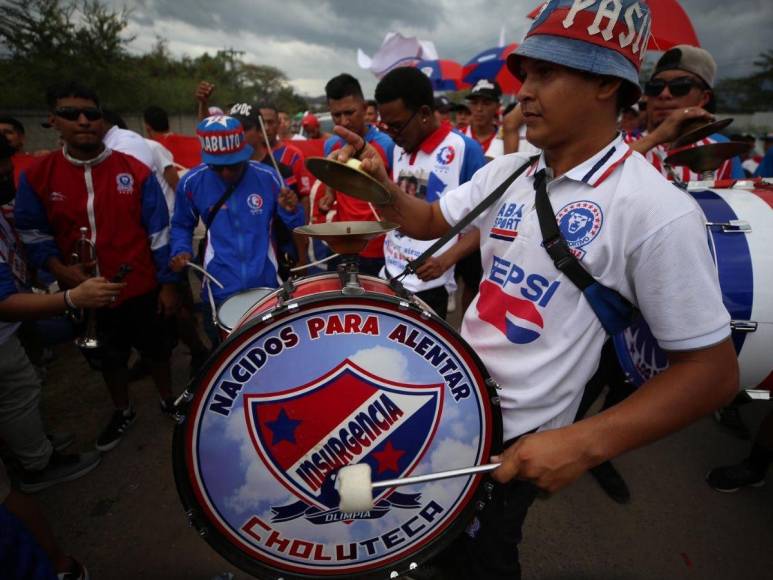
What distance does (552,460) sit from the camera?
999mm

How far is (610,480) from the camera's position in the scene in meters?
2.70

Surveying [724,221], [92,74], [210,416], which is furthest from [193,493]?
[92,74]

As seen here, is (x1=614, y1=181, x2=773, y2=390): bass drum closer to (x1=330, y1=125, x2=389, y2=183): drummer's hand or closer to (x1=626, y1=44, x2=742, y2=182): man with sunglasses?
(x1=626, y1=44, x2=742, y2=182): man with sunglasses

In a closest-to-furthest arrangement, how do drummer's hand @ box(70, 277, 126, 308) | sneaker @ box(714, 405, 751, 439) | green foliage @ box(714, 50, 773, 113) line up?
drummer's hand @ box(70, 277, 126, 308), sneaker @ box(714, 405, 751, 439), green foliage @ box(714, 50, 773, 113)

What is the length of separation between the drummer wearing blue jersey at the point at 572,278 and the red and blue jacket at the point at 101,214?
2187 millimetres

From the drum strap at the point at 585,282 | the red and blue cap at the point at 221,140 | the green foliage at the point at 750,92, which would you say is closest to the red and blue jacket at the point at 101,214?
the red and blue cap at the point at 221,140

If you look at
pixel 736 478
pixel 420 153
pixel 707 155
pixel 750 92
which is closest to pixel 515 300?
pixel 707 155

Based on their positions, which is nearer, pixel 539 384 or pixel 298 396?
pixel 298 396

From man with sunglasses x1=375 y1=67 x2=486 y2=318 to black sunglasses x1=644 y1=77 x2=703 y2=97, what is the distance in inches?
44.1

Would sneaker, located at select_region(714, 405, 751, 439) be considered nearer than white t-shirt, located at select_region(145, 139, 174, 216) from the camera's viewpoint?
Yes

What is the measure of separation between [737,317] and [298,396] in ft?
5.21

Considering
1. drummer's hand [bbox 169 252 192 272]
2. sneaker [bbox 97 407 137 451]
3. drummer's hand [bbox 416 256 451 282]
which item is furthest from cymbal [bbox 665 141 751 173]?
sneaker [bbox 97 407 137 451]

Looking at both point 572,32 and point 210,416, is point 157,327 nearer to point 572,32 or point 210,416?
point 210,416

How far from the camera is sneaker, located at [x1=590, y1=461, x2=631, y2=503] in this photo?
8.63 feet
